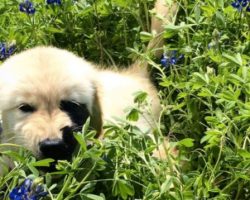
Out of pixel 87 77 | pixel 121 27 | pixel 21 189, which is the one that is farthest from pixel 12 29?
pixel 21 189

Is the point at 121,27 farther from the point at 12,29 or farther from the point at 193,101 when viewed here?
the point at 193,101

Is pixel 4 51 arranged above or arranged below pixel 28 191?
below

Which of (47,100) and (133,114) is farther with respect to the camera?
(47,100)

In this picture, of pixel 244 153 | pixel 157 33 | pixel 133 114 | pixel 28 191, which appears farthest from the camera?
pixel 157 33

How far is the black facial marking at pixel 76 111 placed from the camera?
3.37 m

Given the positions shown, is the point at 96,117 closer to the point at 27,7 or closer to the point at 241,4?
the point at 241,4

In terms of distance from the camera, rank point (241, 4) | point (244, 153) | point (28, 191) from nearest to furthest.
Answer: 1. point (28, 191)
2. point (244, 153)
3. point (241, 4)

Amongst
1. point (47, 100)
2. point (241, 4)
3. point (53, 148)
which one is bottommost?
point (53, 148)

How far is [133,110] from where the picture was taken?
307cm

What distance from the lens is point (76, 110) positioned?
341 centimetres

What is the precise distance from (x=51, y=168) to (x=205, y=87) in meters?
0.79

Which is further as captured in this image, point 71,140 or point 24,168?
point 71,140

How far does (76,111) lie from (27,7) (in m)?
1.34

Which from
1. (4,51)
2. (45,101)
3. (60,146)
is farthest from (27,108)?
(4,51)
